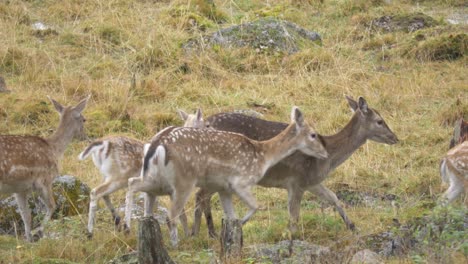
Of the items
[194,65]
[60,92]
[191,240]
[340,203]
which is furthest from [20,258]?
[194,65]

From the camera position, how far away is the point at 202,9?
60.1 ft

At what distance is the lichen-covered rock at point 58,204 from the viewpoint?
9.96 metres

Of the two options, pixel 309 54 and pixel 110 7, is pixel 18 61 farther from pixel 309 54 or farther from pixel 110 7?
pixel 309 54

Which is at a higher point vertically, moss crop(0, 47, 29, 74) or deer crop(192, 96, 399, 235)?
moss crop(0, 47, 29, 74)

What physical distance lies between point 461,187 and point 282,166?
1.73 metres

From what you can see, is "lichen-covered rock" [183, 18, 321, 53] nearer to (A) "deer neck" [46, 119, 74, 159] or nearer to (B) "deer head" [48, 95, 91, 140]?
(B) "deer head" [48, 95, 91, 140]

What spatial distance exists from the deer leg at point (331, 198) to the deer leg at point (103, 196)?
194 cm

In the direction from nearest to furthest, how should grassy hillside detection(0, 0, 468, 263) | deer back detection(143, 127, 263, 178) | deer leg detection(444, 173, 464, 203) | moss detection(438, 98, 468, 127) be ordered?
deer back detection(143, 127, 263, 178)
deer leg detection(444, 173, 464, 203)
grassy hillside detection(0, 0, 468, 263)
moss detection(438, 98, 468, 127)

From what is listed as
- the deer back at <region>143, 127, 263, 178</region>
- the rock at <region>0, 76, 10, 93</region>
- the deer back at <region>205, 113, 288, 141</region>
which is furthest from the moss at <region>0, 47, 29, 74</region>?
the deer back at <region>143, 127, 263, 178</region>

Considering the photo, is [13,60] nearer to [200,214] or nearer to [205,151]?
[200,214]

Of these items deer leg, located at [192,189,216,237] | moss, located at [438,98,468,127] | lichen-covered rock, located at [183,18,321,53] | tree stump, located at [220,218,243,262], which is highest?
lichen-covered rock, located at [183,18,321,53]

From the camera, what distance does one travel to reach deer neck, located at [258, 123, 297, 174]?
9.64 m

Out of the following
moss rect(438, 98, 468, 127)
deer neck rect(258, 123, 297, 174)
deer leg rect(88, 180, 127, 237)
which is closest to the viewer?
deer leg rect(88, 180, 127, 237)

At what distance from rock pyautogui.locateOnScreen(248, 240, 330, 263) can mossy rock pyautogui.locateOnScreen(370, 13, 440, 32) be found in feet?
31.9
